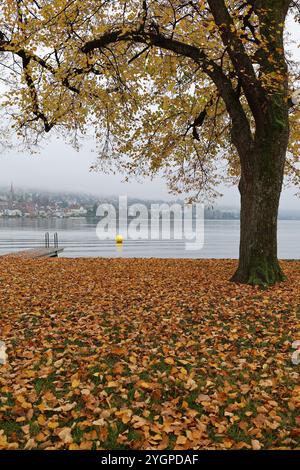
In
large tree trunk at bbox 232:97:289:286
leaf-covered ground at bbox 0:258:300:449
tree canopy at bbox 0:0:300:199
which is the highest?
tree canopy at bbox 0:0:300:199

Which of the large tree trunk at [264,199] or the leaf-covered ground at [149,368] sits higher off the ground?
the large tree trunk at [264,199]

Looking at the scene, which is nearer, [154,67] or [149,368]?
[149,368]

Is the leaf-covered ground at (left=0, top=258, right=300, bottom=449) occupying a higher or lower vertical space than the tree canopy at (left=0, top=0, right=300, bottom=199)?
lower

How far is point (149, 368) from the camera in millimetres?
6109

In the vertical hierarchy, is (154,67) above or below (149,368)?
above

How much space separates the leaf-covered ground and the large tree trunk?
94 centimetres

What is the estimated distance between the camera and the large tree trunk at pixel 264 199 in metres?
11.6

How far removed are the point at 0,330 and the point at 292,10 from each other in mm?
15702

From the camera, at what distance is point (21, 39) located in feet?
35.6

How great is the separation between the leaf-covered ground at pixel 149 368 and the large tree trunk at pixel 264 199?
3.08ft

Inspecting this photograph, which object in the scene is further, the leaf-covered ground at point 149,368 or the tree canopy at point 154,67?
the tree canopy at point 154,67

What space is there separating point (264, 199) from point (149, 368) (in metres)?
7.19

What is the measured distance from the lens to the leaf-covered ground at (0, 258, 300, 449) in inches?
172
